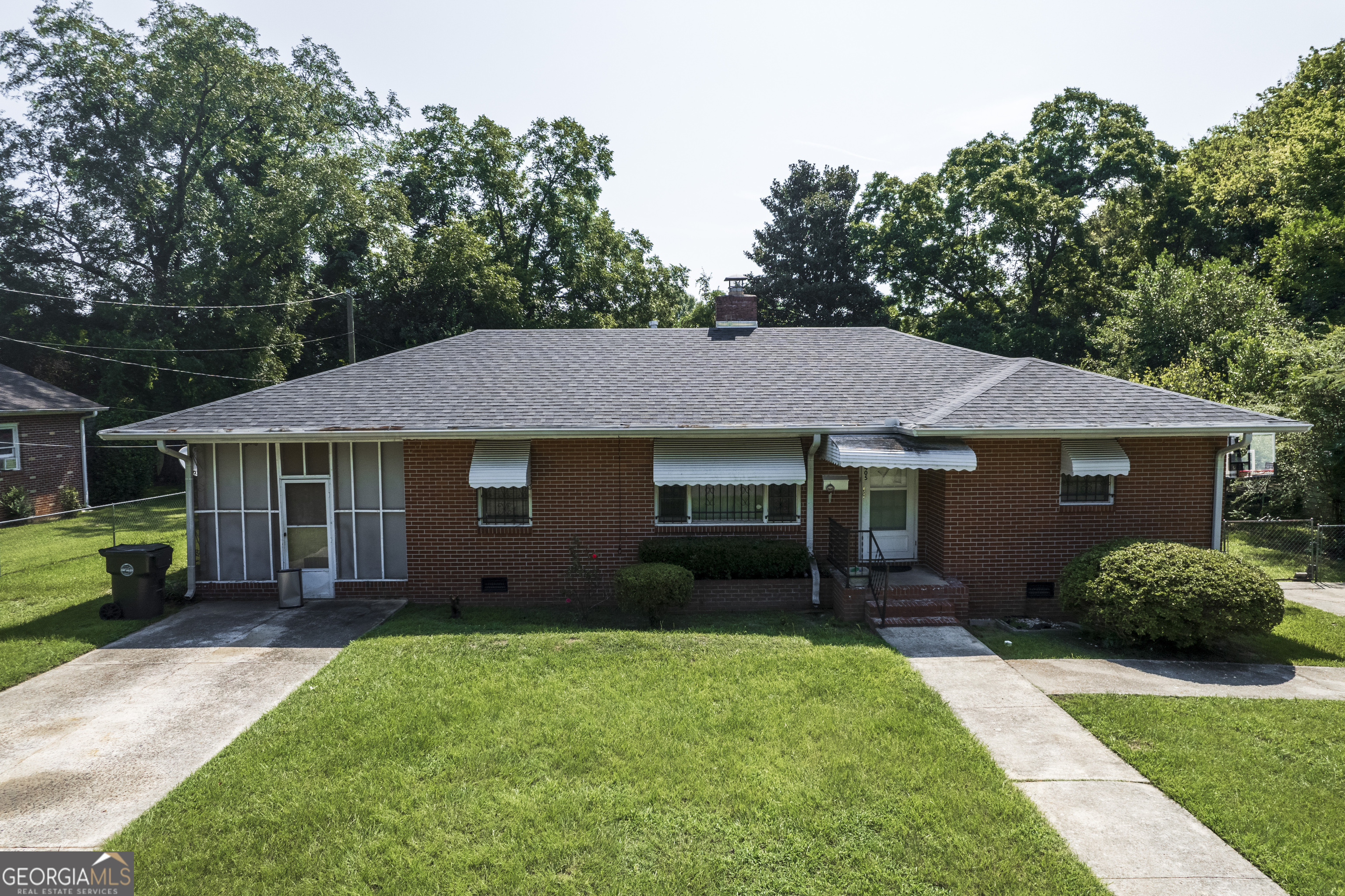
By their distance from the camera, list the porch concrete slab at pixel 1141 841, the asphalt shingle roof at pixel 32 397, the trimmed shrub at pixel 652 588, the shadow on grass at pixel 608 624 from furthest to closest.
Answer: the asphalt shingle roof at pixel 32 397 → the trimmed shrub at pixel 652 588 → the shadow on grass at pixel 608 624 → the porch concrete slab at pixel 1141 841

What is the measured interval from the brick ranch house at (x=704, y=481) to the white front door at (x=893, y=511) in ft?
0.12

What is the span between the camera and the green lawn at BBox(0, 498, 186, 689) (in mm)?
9922

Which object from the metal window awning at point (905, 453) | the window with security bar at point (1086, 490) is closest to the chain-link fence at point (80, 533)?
the metal window awning at point (905, 453)

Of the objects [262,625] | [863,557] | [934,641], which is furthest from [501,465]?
[934,641]

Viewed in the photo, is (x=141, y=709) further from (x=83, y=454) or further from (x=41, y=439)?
(x=83, y=454)

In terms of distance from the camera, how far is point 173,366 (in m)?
30.0

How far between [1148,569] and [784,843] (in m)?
7.39

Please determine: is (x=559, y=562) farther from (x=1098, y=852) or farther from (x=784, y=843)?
(x=1098, y=852)

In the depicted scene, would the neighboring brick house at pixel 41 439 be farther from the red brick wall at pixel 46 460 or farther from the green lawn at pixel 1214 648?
the green lawn at pixel 1214 648

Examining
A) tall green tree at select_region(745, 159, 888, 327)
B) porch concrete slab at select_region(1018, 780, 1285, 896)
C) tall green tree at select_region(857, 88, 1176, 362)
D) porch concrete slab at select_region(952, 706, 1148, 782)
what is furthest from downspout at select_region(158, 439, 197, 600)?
tall green tree at select_region(857, 88, 1176, 362)

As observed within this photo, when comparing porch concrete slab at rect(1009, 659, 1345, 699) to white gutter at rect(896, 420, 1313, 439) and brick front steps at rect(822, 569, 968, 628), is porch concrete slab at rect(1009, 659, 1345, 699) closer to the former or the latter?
brick front steps at rect(822, 569, 968, 628)

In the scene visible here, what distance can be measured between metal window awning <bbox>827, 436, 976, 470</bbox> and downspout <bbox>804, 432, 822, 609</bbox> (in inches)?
16.9

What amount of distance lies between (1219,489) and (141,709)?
15.9 metres

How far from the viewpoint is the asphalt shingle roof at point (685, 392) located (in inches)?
465
